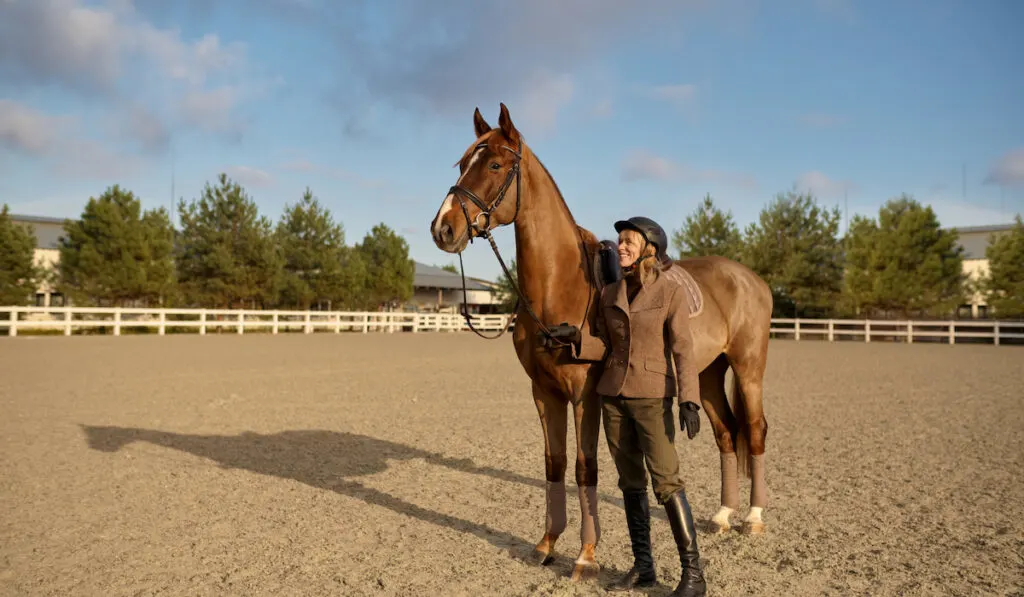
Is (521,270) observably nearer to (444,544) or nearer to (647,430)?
(647,430)

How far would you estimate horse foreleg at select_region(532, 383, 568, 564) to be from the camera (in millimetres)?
3754

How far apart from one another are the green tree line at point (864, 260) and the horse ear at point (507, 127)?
3847cm

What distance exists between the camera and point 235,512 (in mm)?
4762

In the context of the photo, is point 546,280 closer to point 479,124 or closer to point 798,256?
point 479,124

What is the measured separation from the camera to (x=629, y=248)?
342cm

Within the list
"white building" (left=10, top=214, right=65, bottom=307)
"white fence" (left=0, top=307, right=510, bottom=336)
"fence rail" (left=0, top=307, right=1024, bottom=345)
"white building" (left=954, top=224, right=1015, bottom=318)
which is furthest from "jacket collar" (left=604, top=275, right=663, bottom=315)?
"white building" (left=954, top=224, right=1015, bottom=318)

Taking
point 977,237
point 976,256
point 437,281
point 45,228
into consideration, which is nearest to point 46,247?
point 45,228

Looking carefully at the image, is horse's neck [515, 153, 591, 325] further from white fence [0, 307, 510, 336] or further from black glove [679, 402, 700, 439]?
white fence [0, 307, 510, 336]

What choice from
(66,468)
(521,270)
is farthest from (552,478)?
(66,468)

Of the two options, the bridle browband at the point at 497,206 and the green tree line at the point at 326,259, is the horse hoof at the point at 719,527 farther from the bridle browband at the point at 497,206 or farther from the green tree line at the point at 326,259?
the green tree line at the point at 326,259

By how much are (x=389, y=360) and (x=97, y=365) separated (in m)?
6.80

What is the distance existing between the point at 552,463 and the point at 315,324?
30965 mm

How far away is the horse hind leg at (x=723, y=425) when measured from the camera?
182 inches

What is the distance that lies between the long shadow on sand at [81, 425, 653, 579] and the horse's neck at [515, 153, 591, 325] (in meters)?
1.71
